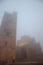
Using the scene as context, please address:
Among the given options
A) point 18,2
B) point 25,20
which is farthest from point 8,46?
point 18,2

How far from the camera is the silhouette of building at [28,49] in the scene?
78 centimetres

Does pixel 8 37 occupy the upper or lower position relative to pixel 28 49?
upper

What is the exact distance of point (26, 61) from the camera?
768 millimetres

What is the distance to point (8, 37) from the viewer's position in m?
0.80

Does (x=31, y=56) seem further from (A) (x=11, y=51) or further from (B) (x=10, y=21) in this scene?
(B) (x=10, y=21)

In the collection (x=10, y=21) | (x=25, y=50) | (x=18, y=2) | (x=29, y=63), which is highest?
(x=18, y=2)

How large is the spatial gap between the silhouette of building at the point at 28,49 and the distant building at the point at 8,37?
49mm

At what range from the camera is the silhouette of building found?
78cm

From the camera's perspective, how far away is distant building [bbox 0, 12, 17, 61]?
78 centimetres

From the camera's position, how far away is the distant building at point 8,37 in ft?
2.55

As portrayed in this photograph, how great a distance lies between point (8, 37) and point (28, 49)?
194 mm

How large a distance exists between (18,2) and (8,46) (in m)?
0.40

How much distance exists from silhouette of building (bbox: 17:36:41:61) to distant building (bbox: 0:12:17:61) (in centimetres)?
5

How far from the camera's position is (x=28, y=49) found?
2.59ft
